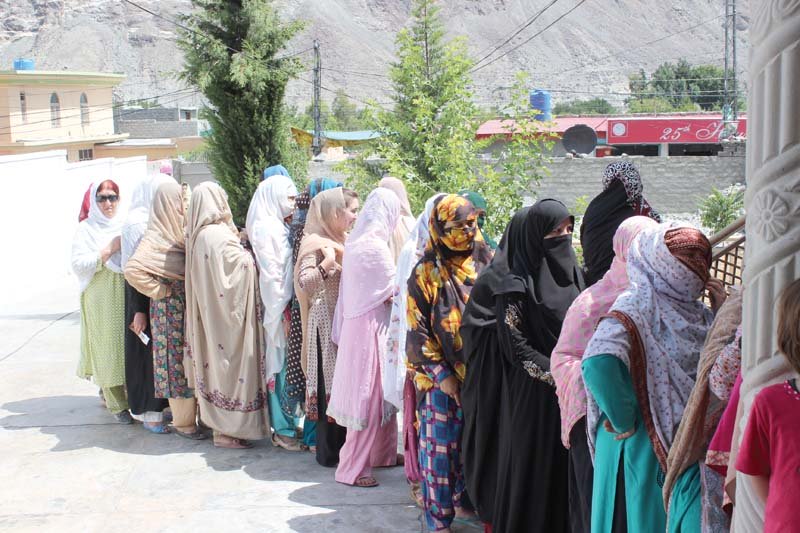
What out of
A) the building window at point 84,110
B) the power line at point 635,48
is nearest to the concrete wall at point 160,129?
the building window at point 84,110

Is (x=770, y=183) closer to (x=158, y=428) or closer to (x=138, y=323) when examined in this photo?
(x=138, y=323)

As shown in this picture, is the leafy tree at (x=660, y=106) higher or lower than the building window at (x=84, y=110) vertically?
higher

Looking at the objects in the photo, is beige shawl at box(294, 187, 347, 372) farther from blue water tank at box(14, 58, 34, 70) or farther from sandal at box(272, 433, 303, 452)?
blue water tank at box(14, 58, 34, 70)

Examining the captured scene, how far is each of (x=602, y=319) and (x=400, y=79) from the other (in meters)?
6.04

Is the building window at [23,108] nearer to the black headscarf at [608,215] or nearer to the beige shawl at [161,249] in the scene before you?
the beige shawl at [161,249]

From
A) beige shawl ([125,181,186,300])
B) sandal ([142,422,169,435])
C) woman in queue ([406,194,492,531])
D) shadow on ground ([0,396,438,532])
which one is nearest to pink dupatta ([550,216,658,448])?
woman in queue ([406,194,492,531])

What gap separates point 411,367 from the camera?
402cm

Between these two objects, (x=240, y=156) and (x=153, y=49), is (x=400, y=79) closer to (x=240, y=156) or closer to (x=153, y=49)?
(x=240, y=156)

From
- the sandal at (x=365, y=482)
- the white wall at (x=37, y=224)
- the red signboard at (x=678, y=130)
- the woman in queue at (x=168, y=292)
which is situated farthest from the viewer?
the red signboard at (x=678, y=130)

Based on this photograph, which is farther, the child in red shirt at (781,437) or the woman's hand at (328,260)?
the woman's hand at (328,260)

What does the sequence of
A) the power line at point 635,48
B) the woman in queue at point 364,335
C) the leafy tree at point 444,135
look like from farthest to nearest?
the power line at point 635,48 < the leafy tree at point 444,135 < the woman in queue at point 364,335

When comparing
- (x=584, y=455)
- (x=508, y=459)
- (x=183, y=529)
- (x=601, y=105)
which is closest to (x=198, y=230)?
(x=183, y=529)

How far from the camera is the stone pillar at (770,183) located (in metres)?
1.72

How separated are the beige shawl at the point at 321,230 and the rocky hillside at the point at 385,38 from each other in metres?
77.9
